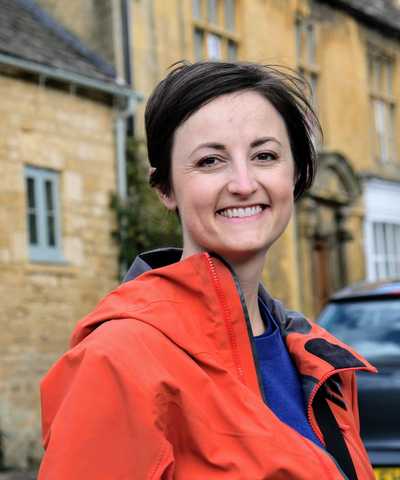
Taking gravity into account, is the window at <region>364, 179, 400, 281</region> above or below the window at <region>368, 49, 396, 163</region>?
below

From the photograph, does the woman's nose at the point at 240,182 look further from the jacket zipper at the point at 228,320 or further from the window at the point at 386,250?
the window at the point at 386,250

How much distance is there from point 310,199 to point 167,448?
46.2 feet

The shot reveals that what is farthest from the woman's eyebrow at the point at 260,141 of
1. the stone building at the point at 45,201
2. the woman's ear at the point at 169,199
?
the stone building at the point at 45,201

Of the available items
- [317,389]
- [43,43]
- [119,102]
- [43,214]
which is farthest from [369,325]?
[43,43]

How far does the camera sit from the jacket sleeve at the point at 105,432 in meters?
1.52

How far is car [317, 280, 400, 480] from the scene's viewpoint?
4414 millimetres

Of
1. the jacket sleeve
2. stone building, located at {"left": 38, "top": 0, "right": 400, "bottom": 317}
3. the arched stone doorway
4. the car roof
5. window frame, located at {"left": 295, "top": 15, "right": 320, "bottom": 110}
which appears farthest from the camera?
window frame, located at {"left": 295, "top": 15, "right": 320, "bottom": 110}

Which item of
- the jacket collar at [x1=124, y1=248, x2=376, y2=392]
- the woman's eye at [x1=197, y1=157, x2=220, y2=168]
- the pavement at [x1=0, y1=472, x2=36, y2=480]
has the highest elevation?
the woman's eye at [x1=197, y1=157, x2=220, y2=168]

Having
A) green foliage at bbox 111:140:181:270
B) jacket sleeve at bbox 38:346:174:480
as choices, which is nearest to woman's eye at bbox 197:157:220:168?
jacket sleeve at bbox 38:346:174:480

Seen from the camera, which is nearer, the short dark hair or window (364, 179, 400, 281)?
the short dark hair

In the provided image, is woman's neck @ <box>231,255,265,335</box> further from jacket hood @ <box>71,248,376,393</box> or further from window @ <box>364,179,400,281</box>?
window @ <box>364,179,400,281</box>

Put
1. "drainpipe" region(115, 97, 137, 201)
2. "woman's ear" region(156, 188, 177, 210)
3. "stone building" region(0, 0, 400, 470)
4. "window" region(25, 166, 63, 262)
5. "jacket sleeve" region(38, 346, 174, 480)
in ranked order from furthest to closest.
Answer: "drainpipe" region(115, 97, 137, 201)
"window" region(25, 166, 63, 262)
"stone building" region(0, 0, 400, 470)
"woman's ear" region(156, 188, 177, 210)
"jacket sleeve" region(38, 346, 174, 480)

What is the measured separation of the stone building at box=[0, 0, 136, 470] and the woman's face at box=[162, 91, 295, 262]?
7.87 metres

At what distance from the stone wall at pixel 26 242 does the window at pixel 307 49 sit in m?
5.65
